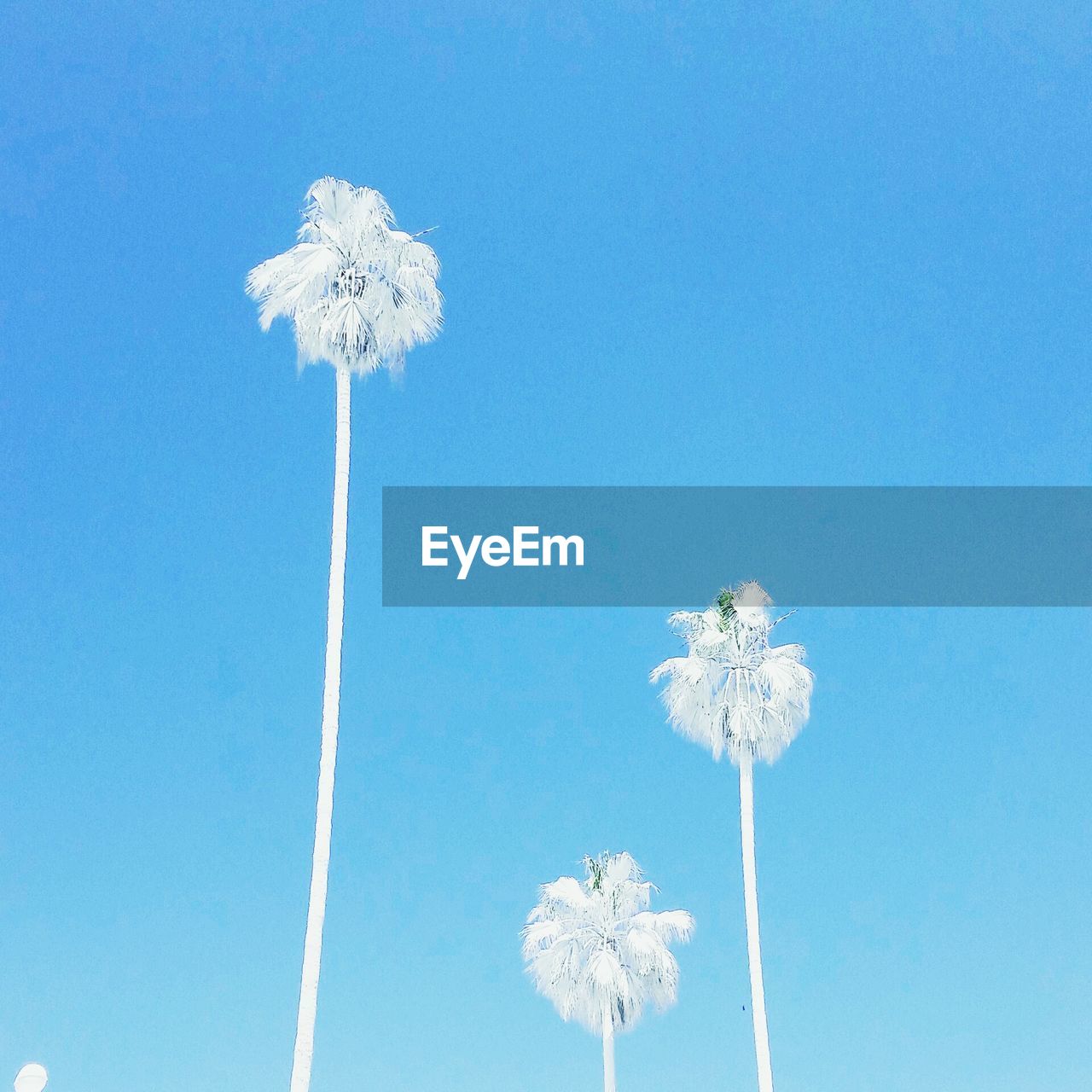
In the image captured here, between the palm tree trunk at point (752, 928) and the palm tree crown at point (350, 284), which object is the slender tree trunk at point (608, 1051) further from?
the palm tree crown at point (350, 284)

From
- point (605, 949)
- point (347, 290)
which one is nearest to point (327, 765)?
point (347, 290)

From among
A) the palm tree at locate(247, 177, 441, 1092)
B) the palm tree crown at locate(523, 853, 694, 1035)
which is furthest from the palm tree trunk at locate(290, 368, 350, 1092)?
the palm tree crown at locate(523, 853, 694, 1035)

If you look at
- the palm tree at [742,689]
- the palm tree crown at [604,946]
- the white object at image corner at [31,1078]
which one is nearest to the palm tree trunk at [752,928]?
the palm tree at [742,689]

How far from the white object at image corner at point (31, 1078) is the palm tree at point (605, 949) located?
31163mm

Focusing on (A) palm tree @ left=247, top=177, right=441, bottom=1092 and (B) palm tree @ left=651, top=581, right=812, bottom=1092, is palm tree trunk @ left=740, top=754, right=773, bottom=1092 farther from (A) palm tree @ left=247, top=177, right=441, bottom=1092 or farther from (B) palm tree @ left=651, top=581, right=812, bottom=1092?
(A) palm tree @ left=247, top=177, right=441, bottom=1092

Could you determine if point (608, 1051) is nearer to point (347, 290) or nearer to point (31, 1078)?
point (347, 290)

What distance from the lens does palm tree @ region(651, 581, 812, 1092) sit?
34.1 metres

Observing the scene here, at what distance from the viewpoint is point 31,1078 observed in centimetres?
1238

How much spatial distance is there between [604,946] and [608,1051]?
3.04 meters

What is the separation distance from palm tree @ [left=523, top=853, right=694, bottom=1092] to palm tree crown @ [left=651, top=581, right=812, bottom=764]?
10.9m

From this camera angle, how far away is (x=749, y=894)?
33344mm

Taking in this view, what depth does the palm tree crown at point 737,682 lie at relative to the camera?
34281mm

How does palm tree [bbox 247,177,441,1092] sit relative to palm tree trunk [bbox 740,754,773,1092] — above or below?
above

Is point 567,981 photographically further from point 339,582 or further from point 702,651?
point 339,582
